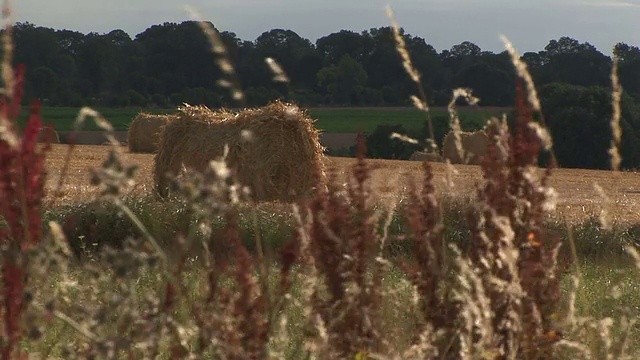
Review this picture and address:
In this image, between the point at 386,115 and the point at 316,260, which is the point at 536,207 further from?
the point at 386,115

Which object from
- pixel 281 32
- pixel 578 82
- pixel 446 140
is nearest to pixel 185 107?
pixel 446 140

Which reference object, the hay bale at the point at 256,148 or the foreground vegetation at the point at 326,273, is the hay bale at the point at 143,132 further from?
the foreground vegetation at the point at 326,273

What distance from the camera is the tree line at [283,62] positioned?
40.9m

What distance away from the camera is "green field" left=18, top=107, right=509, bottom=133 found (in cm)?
4062

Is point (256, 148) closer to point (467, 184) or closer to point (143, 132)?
point (467, 184)

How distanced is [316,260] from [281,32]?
39.2m

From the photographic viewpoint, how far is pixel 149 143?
26938mm

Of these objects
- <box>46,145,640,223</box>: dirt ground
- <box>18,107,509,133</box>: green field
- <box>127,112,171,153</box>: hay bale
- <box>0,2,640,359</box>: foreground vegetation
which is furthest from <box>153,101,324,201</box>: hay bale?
<box>18,107,509,133</box>: green field

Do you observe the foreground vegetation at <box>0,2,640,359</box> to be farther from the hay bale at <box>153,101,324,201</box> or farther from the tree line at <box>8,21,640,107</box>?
the tree line at <box>8,21,640,107</box>

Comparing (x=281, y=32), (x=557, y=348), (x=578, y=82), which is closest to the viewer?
(x=557, y=348)

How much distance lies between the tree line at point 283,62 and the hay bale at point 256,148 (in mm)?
→ 20247

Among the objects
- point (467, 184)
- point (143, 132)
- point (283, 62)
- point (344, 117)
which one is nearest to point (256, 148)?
point (467, 184)

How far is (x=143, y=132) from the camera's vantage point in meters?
26.8

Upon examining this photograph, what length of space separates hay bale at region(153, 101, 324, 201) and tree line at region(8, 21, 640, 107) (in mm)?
20247
